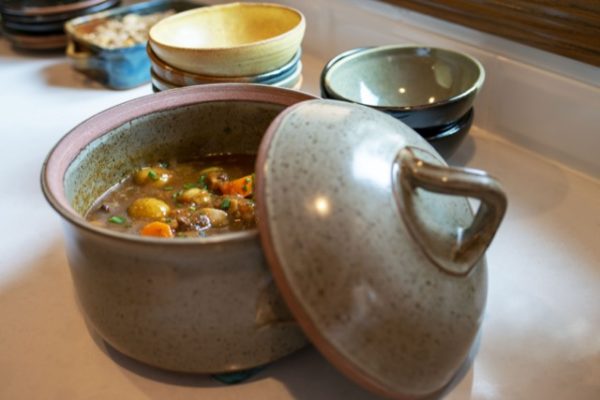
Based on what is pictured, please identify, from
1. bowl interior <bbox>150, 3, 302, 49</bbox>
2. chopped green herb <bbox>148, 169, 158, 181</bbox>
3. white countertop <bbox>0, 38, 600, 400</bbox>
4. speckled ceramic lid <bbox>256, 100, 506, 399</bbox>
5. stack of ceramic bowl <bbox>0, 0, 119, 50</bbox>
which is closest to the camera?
speckled ceramic lid <bbox>256, 100, 506, 399</bbox>

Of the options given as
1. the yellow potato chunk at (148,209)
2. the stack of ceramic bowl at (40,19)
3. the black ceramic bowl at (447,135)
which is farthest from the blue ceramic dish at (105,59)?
the black ceramic bowl at (447,135)

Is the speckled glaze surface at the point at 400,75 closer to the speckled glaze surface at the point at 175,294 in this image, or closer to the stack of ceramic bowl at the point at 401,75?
the stack of ceramic bowl at the point at 401,75

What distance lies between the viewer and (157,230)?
0.90 m

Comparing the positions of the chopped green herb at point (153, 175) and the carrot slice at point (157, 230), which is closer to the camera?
the carrot slice at point (157, 230)

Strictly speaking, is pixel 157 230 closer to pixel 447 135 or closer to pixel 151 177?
pixel 151 177

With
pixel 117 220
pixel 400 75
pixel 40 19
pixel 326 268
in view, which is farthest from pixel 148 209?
pixel 40 19

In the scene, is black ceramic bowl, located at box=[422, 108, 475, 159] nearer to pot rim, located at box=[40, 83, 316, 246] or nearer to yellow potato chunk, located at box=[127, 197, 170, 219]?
pot rim, located at box=[40, 83, 316, 246]

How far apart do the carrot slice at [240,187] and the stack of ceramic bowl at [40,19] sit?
3.12 ft

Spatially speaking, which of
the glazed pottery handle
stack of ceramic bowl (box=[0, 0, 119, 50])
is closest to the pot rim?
the glazed pottery handle

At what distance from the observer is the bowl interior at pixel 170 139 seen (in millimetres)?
956

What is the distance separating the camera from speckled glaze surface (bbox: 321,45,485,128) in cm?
119

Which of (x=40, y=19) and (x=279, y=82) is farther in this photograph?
(x=40, y=19)

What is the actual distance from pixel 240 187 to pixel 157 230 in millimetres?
144

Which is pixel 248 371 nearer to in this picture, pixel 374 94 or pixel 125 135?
pixel 125 135
